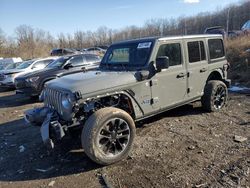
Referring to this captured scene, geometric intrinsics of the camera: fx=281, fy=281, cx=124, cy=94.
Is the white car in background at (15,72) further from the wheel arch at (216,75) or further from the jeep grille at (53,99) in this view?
the jeep grille at (53,99)

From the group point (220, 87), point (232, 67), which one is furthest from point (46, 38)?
point (220, 87)

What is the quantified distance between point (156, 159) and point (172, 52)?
7.77 ft

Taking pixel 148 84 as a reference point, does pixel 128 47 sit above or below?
above

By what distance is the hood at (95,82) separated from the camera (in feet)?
14.8

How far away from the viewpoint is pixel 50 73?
11.0 metres

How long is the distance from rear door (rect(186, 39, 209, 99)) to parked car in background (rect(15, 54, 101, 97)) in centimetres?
501

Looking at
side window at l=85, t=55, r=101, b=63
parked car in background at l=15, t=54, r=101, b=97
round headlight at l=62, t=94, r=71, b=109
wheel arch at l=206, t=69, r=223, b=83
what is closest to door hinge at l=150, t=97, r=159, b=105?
round headlight at l=62, t=94, r=71, b=109

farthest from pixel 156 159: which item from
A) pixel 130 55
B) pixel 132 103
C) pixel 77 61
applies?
pixel 77 61

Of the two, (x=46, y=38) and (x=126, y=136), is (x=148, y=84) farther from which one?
(x=46, y=38)

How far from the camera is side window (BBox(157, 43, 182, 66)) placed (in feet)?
18.4

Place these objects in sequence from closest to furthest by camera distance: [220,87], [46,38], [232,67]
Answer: [220,87] → [232,67] → [46,38]

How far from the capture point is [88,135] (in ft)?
14.0

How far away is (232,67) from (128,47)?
879 cm

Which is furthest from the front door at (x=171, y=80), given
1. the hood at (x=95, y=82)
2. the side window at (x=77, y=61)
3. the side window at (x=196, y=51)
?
the side window at (x=77, y=61)
